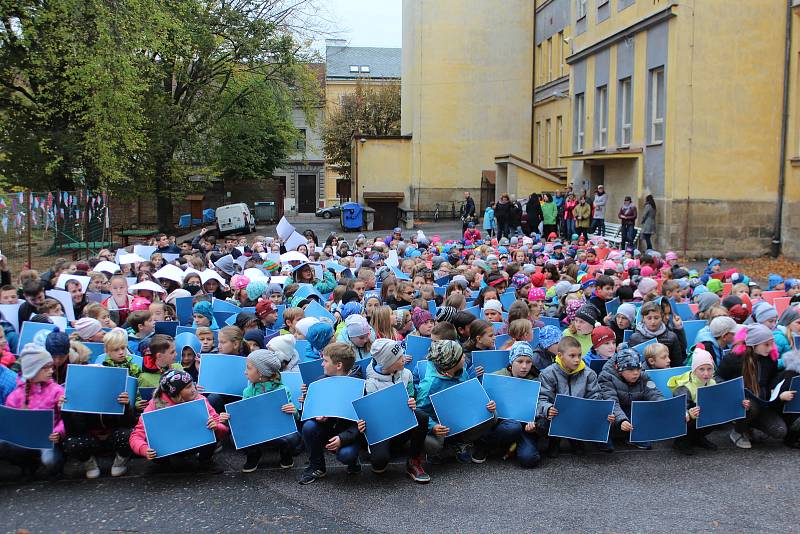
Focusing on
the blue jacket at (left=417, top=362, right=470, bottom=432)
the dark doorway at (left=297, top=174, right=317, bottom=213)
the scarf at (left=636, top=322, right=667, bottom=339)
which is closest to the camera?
the blue jacket at (left=417, top=362, right=470, bottom=432)

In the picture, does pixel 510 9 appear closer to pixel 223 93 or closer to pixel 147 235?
pixel 223 93

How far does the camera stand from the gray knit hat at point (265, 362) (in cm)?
683

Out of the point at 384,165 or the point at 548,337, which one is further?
the point at 384,165

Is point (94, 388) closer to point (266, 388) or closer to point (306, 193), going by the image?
point (266, 388)

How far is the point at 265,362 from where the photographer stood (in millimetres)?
6836

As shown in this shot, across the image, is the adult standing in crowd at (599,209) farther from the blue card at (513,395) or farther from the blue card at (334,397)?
the blue card at (334,397)

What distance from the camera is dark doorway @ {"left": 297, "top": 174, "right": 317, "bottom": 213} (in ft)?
247

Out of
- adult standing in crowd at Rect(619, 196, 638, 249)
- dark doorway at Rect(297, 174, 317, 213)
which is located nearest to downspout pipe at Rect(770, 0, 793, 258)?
adult standing in crowd at Rect(619, 196, 638, 249)

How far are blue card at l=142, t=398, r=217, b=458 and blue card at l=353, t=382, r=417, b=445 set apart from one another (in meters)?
1.23

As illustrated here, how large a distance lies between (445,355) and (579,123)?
1029 inches

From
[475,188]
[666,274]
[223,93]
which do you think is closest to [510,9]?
[475,188]

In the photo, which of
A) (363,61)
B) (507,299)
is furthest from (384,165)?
(507,299)

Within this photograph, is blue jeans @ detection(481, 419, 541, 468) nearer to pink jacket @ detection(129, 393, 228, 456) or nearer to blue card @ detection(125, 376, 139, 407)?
pink jacket @ detection(129, 393, 228, 456)

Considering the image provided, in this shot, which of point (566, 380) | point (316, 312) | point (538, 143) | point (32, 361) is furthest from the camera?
point (538, 143)
